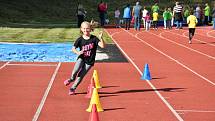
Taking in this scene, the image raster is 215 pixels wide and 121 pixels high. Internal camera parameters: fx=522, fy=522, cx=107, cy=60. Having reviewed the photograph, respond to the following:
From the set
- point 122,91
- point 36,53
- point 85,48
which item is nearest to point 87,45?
point 85,48

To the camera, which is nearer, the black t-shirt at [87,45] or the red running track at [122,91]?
the red running track at [122,91]

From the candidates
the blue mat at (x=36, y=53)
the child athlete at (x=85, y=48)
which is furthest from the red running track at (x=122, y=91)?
the blue mat at (x=36, y=53)

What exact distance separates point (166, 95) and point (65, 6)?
47.8 meters

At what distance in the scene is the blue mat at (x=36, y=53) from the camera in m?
18.7

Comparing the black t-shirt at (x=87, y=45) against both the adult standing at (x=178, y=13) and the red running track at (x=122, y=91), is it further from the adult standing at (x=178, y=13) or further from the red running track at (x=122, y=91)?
the adult standing at (x=178, y=13)

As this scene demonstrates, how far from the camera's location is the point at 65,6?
58844 mm

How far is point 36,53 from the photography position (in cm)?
2025

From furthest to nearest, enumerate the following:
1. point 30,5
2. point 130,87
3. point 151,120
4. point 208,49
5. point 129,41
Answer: point 30,5, point 129,41, point 208,49, point 130,87, point 151,120

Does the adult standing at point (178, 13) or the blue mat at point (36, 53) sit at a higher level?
the adult standing at point (178, 13)

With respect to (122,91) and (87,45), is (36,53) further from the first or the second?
(87,45)

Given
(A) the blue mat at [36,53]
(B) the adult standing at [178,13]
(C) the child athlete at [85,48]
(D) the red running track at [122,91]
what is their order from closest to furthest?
(D) the red running track at [122,91]
(C) the child athlete at [85,48]
(A) the blue mat at [36,53]
(B) the adult standing at [178,13]

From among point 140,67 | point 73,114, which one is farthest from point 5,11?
point 73,114

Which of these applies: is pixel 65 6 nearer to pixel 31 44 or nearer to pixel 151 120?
pixel 31 44

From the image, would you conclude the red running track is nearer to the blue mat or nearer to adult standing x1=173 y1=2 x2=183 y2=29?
the blue mat
